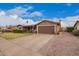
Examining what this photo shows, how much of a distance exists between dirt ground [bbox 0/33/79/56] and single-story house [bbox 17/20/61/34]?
0.07 meters

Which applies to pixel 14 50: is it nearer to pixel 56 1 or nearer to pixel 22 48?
pixel 22 48

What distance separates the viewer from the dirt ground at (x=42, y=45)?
3.76 metres

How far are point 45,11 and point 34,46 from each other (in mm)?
482

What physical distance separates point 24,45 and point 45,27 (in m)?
0.37

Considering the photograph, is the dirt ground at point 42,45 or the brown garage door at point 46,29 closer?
the dirt ground at point 42,45

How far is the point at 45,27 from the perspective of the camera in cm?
388

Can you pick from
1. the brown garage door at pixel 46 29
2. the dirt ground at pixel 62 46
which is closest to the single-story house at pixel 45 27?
the brown garage door at pixel 46 29

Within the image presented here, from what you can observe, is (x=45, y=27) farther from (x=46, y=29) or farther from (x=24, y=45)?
(x=24, y=45)

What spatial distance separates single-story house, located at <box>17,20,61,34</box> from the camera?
12.6ft

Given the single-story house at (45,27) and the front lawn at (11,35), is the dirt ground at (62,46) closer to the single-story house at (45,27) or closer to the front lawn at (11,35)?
the single-story house at (45,27)

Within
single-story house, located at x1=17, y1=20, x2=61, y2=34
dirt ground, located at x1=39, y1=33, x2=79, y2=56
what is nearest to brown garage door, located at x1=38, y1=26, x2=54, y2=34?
single-story house, located at x1=17, y1=20, x2=61, y2=34

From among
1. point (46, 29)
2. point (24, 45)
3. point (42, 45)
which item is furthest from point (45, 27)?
point (24, 45)

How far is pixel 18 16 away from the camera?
383 cm

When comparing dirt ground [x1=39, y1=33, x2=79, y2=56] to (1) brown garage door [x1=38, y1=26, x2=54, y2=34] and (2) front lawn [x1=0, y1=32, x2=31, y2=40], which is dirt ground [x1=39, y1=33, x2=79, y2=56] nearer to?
(1) brown garage door [x1=38, y1=26, x2=54, y2=34]
